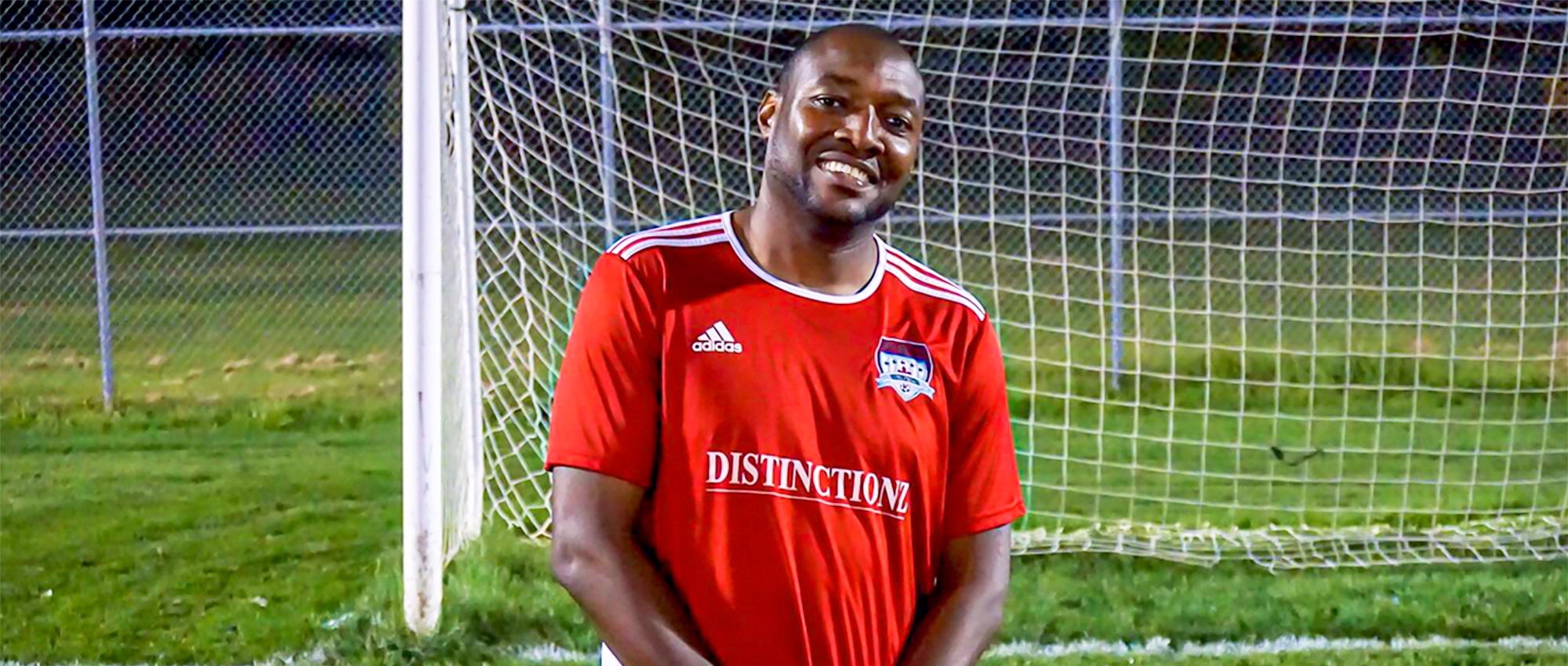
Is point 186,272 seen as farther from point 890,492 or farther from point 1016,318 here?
point 890,492

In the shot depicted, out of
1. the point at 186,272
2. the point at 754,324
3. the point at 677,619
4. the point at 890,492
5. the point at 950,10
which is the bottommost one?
the point at 186,272

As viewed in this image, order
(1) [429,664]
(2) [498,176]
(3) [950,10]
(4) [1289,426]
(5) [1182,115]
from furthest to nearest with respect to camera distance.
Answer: (5) [1182,115] → (3) [950,10] → (4) [1289,426] → (2) [498,176] → (1) [429,664]

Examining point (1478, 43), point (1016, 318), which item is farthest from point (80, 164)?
point (1478, 43)

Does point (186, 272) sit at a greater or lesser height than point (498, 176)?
lesser

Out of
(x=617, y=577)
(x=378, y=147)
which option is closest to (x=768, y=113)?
(x=617, y=577)

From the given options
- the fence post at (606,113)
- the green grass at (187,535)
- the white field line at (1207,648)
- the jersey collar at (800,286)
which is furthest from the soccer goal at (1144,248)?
the jersey collar at (800,286)

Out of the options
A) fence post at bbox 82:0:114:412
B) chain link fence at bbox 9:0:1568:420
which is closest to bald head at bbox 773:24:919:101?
chain link fence at bbox 9:0:1568:420

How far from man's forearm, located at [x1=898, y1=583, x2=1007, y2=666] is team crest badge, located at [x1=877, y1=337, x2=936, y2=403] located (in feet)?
0.82

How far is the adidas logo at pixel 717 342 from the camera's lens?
213 centimetres

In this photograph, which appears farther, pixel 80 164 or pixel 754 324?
pixel 80 164

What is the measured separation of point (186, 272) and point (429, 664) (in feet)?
43.0

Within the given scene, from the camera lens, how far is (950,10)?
447 inches

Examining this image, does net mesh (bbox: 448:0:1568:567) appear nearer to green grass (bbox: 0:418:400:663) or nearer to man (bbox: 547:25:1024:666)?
green grass (bbox: 0:418:400:663)

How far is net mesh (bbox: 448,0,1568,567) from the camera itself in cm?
671
